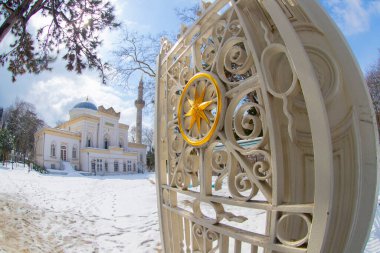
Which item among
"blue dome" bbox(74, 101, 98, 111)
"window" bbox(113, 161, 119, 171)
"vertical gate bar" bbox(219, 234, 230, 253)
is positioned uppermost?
"blue dome" bbox(74, 101, 98, 111)

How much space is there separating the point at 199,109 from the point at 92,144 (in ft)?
109

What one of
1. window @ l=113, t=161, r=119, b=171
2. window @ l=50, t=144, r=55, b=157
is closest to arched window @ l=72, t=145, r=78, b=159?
window @ l=50, t=144, r=55, b=157

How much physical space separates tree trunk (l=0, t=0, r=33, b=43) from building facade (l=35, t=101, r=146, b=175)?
86.6 ft

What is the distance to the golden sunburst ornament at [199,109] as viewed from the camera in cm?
202

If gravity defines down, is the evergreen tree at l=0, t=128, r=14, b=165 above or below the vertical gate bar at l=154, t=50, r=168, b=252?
above

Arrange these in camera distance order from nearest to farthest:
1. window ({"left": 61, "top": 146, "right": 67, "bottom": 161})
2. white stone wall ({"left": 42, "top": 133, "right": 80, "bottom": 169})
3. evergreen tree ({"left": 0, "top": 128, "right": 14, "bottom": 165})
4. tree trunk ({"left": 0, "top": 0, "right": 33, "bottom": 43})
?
tree trunk ({"left": 0, "top": 0, "right": 33, "bottom": 43}), evergreen tree ({"left": 0, "top": 128, "right": 14, "bottom": 165}), white stone wall ({"left": 42, "top": 133, "right": 80, "bottom": 169}), window ({"left": 61, "top": 146, "right": 67, "bottom": 161})

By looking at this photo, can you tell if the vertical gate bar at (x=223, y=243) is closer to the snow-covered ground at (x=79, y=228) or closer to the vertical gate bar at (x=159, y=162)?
the vertical gate bar at (x=159, y=162)

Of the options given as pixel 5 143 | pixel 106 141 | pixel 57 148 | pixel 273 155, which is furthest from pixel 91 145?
pixel 273 155

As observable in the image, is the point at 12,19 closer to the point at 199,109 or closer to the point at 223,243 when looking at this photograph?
the point at 199,109

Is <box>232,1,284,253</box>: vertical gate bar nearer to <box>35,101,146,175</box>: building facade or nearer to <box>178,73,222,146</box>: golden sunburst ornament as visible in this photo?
<box>178,73,222,146</box>: golden sunburst ornament

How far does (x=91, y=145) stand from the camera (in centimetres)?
3294

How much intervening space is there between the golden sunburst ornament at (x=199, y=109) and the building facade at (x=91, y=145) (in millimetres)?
29604

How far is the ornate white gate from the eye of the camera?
129cm

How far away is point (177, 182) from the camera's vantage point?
254 centimetres
